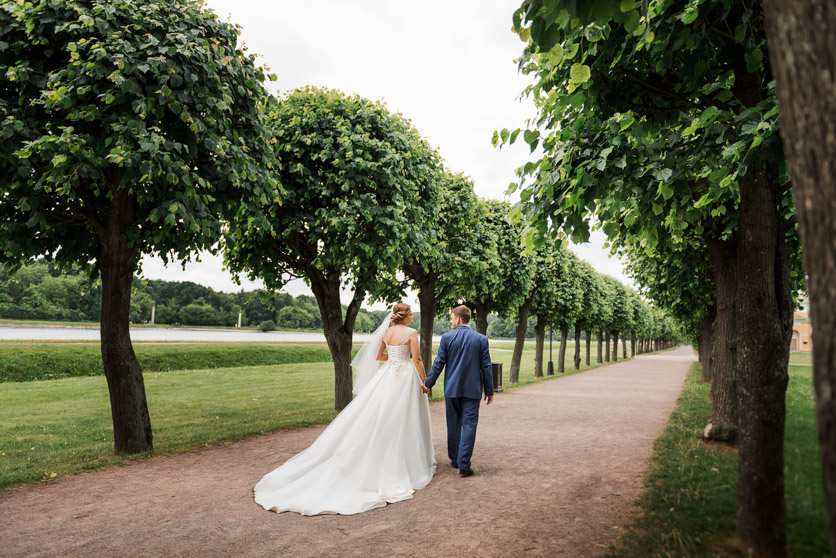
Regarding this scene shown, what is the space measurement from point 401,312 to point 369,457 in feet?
7.75

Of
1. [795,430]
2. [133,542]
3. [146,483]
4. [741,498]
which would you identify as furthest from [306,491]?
[795,430]

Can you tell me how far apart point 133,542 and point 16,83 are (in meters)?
6.76

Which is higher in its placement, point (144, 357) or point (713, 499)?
point (713, 499)

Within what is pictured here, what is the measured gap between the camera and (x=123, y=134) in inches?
276

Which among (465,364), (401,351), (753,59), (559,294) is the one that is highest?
(753,59)

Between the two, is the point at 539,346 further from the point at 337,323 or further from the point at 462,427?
the point at 462,427

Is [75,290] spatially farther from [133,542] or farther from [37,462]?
[133,542]

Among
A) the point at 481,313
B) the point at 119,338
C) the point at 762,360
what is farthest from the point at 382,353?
the point at 481,313

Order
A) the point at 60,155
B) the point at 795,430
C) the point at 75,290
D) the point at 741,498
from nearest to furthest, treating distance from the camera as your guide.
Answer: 1. the point at 795,430
2. the point at 741,498
3. the point at 60,155
4. the point at 75,290

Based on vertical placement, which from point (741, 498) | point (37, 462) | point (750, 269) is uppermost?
point (750, 269)

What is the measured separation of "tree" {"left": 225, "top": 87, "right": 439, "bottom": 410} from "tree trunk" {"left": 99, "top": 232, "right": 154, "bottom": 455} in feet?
6.65

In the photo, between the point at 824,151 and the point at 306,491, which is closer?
the point at 824,151

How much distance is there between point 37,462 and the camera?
856cm

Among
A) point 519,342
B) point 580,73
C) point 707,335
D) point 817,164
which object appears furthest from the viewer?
point 519,342
